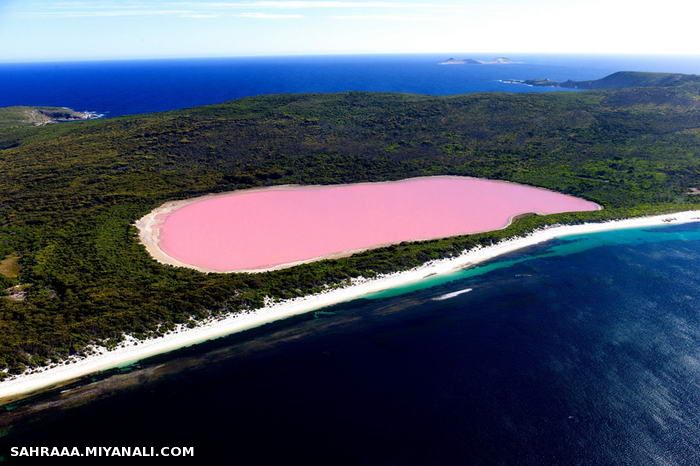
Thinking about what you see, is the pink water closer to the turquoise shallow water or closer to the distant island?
the turquoise shallow water

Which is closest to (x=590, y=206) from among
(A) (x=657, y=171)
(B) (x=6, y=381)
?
(A) (x=657, y=171)

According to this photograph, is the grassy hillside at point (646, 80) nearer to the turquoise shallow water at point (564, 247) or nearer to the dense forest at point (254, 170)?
the dense forest at point (254, 170)

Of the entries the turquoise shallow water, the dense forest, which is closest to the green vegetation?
the dense forest

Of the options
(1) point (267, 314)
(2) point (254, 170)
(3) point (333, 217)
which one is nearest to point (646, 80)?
(2) point (254, 170)

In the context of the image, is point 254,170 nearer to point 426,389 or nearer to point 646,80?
point 426,389

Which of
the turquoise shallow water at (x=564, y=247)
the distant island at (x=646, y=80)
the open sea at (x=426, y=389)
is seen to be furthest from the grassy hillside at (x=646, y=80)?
the open sea at (x=426, y=389)

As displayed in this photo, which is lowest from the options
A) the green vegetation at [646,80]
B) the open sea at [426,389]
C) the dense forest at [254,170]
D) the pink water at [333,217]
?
the open sea at [426,389]
